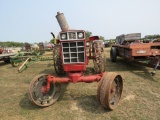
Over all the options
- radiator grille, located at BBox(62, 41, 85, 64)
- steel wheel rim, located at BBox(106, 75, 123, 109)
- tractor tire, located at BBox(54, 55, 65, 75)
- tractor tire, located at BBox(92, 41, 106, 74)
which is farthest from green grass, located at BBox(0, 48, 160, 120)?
tractor tire, located at BBox(54, 55, 65, 75)

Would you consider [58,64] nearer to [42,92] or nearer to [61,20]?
[61,20]

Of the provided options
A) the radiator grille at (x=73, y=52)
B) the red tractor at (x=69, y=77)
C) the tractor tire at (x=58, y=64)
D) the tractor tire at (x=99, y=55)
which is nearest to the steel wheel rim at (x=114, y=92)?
the red tractor at (x=69, y=77)

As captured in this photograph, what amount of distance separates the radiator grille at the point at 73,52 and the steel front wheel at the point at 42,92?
0.68 meters

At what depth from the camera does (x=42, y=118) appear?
330 centimetres

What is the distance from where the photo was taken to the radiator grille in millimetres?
3852

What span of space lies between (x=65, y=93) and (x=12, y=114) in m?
1.43

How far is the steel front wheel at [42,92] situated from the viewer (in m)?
3.76

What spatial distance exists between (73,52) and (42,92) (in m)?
1.17

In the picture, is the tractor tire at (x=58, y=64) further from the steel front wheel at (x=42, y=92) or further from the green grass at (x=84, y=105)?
the steel front wheel at (x=42, y=92)

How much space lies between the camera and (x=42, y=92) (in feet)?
13.0

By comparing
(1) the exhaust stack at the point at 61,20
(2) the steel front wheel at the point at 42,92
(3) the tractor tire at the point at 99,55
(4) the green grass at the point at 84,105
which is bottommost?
(4) the green grass at the point at 84,105

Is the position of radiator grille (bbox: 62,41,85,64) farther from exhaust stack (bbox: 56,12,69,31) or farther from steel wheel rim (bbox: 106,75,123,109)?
exhaust stack (bbox: 56,12,69,31)

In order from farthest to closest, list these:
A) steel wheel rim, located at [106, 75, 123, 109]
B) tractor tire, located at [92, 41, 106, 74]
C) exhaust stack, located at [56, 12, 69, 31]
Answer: tractor tire, located at [92, 41, 106, 74], exhaust stack, located at [56, 12, 69, 31], steel wheel rim, located at [106, 75, 123, 109]

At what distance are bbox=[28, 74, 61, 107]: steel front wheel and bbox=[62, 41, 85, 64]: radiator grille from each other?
676 millimetres
